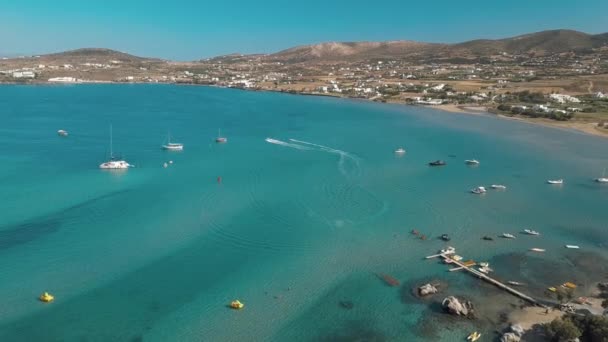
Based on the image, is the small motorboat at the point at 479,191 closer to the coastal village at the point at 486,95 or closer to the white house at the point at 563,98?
the coastal village at the point at 486,95

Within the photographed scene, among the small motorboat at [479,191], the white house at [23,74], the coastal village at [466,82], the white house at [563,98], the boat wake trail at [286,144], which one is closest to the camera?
the small motorboat at [479,191]

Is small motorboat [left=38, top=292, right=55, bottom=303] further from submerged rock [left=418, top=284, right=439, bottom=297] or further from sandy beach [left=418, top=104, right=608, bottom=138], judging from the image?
sandy beach [left=418, top=104, right=608, bottom=138]

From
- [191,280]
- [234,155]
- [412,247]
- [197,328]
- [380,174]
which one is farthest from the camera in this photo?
[234,155]

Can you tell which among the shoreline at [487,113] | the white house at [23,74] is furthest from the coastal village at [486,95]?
the shoreline at [487,113]

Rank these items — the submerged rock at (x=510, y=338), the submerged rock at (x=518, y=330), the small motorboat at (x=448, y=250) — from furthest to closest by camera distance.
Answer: the small motorboat at (x=448, y=250) → the submerged rock at (x=518, y=330) → the submerged rock at (x=510, y=338)

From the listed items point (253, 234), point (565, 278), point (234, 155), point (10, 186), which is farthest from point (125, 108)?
point (565, 278)

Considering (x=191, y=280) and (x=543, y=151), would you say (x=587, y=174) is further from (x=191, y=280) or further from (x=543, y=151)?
(x=191, y=280)

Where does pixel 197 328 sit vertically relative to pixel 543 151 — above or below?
below
